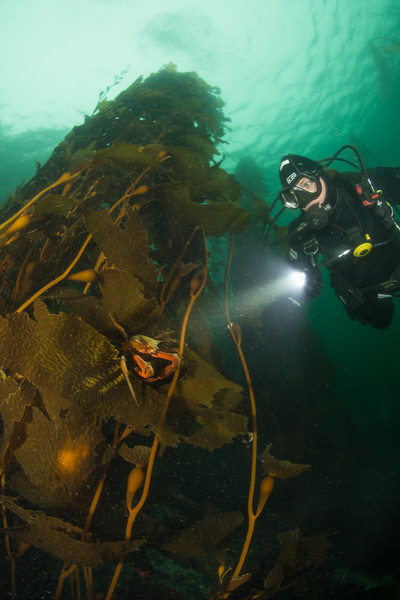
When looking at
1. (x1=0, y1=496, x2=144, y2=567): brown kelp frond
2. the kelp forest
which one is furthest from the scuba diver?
(x1=0, y1=496, x2=144, y2=567): brown kelp frond

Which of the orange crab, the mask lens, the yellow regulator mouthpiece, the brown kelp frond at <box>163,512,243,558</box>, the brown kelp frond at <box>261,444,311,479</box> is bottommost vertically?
the brown kelp frond at <box>163,512,243,558</box>

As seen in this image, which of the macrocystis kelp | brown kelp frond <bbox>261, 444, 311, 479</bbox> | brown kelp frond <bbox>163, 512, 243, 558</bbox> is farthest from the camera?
brown kelp frond <bbox>163, 512, 243, 558</bbox>

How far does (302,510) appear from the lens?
339cm

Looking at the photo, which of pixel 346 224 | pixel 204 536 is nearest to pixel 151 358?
pixel 204 536

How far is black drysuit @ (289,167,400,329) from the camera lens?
3.15 m

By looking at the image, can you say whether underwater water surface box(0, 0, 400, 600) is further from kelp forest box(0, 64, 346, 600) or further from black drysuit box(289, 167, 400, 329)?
black drysuit box(289, 167, 400, 329)

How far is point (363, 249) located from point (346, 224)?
0.53 metres

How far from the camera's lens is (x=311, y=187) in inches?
126

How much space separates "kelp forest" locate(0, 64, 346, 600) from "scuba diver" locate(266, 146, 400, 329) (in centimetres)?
107

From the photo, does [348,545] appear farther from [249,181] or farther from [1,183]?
[1,183]

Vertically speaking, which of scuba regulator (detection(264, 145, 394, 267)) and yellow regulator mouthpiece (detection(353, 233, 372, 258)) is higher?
scuba regulator (detection(264, 145, 394, 267))

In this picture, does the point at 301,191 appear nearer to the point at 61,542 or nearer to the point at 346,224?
the point at 346,224

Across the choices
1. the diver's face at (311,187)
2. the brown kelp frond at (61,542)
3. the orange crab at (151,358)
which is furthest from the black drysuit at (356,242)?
the brown kelp frond at (61,542)

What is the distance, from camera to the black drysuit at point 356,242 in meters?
3.15
